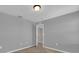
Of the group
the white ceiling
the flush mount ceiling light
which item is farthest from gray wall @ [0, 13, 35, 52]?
the flush mount ceiling light

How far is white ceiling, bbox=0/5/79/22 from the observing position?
5.07 feet

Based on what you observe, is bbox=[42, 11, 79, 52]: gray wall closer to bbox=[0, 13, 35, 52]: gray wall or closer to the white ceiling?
the white ceiling

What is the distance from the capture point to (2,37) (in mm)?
1557

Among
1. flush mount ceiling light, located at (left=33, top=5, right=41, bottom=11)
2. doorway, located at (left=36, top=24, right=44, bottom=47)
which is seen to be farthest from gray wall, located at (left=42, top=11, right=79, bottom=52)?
flush mount ceiling light, located at (left=33, top=5, right=41, bottom=11)

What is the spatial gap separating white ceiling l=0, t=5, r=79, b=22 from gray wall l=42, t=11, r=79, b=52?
0.10 meters

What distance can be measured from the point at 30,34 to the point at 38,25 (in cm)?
24

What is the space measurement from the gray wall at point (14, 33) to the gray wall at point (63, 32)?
345mm

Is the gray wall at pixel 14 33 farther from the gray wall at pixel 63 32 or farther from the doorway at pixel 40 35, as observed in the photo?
the gray wall at pixel 63 32

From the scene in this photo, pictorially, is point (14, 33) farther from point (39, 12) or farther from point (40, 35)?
point (39, 12)

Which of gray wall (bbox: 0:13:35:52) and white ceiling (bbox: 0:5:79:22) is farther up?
white ceiling (bbox: 0:5:79:22)

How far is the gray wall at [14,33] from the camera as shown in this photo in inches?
61.3

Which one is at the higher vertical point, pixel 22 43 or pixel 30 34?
pixel 30 34
